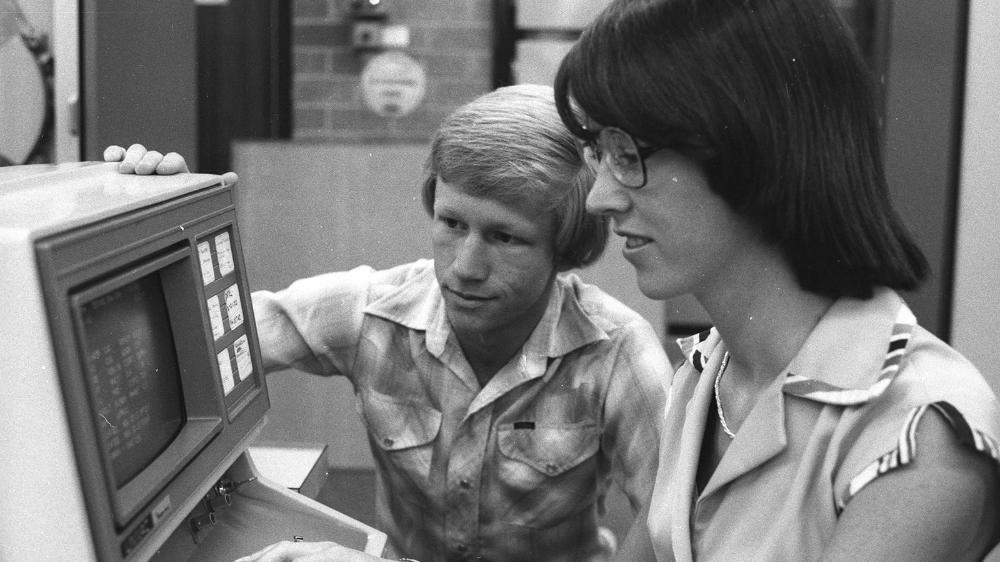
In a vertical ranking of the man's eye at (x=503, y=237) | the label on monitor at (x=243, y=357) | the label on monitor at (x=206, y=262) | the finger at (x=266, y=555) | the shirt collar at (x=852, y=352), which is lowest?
the finger at (x=266, y=555)

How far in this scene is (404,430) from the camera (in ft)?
5.24

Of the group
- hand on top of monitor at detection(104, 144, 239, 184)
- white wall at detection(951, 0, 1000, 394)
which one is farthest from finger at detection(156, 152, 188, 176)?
white wall at detection(951, 0, 1000, 394)

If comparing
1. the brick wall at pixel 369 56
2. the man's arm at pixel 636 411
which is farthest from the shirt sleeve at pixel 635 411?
the brick wall at pixel 369 56

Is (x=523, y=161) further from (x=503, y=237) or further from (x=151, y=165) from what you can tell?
(x=151, y=165)

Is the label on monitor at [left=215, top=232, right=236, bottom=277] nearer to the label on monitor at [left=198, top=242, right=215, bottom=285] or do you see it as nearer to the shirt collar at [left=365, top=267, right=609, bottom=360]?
the label on monitor at [left=198, top=242, right=215, bottom=285]

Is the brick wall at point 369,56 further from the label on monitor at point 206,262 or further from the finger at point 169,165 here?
the label on monitor at point 206,262

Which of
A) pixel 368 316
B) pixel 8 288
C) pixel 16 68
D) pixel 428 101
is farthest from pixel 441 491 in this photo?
pixel 428 101

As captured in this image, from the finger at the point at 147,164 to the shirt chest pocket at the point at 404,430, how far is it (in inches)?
21.6

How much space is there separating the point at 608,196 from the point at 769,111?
165 millimetres

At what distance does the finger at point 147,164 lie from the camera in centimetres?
118

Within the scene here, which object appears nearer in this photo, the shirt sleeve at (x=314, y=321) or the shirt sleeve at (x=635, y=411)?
the shirt sleeve at (x=635, y=411)

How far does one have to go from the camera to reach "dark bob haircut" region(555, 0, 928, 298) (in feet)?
3.24

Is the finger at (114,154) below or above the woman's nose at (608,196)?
above

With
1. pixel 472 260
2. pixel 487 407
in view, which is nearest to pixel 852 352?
pixel 472 260
